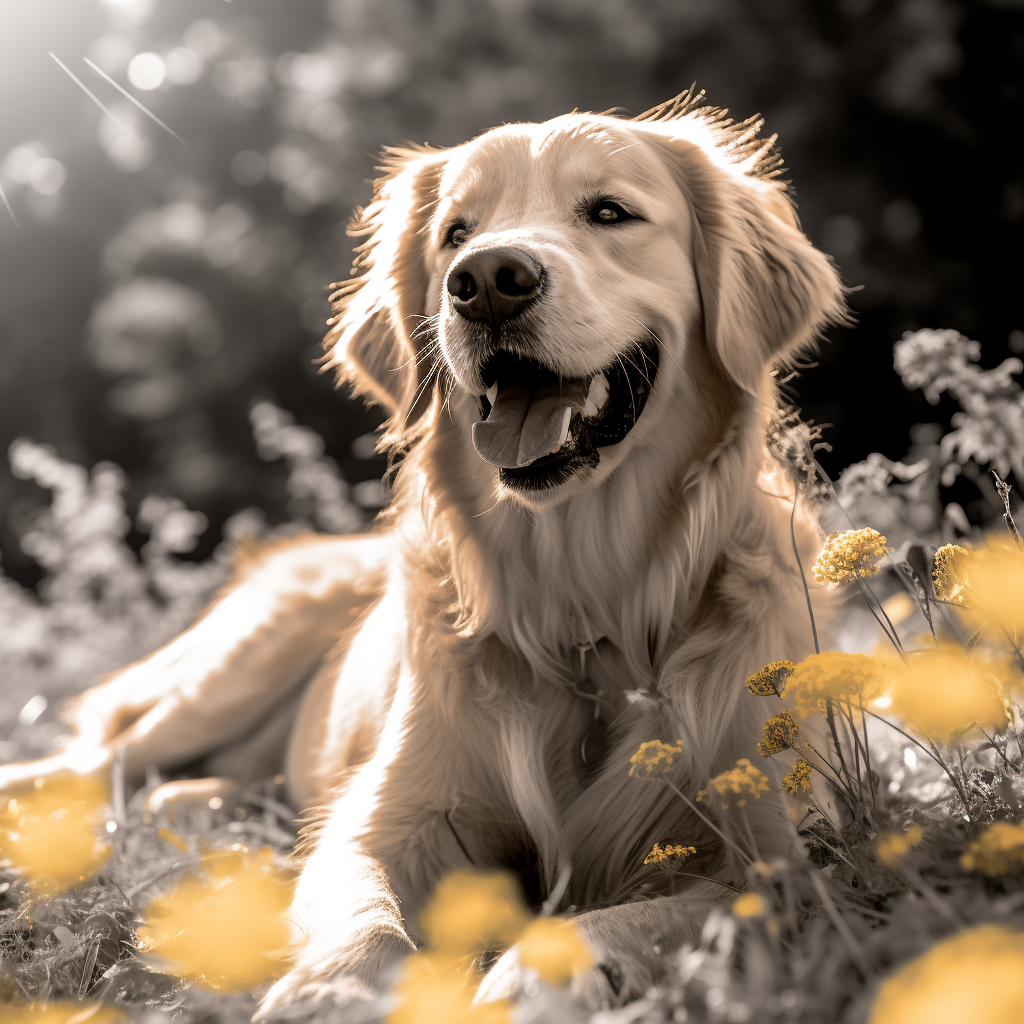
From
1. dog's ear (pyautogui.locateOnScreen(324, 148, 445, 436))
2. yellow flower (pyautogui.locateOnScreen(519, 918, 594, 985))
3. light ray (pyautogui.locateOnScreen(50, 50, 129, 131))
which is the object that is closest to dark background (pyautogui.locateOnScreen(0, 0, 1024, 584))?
light ray (pyautogui.locateOnScreen(50, 50, 129, 131))

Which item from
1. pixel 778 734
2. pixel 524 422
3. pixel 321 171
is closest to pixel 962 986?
pixel 778 734

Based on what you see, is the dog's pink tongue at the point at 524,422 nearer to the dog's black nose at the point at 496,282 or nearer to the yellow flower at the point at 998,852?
the dog's black nose at the point at 496,282

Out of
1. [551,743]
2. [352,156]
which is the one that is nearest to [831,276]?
[551,743]

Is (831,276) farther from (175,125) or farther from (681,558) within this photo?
(175,125)

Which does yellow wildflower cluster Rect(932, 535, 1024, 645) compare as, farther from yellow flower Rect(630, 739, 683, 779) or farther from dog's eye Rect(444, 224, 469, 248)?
dog's eye Rect(444, 224, 469, 248)

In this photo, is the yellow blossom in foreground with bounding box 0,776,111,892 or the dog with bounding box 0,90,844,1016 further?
the dog with bounding box 0,90,844,1016

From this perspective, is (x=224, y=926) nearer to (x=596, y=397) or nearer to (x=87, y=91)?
(x=596, y=397)

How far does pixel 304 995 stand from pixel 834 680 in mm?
986

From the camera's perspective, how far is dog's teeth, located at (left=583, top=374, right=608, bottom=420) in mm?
2256

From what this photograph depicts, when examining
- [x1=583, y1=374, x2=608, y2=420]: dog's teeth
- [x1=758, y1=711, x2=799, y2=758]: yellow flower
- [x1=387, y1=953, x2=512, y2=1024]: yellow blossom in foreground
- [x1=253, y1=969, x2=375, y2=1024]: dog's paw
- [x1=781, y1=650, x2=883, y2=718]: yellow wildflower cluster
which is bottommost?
[x1=253, y1=969, x2=375, y2=1024]: dog's paw

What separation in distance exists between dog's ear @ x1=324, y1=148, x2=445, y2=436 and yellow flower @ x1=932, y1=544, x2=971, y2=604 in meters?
1.55

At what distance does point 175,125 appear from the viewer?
32.1ft

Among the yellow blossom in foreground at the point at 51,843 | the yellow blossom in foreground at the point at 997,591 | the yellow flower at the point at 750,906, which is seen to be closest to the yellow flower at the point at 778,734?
the yellow blossom in foreground at the point at 997,591

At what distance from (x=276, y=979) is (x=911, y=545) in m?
1.47
